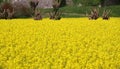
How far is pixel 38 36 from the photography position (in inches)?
566

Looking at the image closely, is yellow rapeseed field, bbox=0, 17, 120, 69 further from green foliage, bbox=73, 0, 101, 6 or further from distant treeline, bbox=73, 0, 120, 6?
distant treeline, bbox=73, 0, 120, 6

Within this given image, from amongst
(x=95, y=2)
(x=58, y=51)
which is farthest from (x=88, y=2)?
(x=58, y=51)

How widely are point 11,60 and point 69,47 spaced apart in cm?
237

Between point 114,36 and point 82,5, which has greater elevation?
point 114,36

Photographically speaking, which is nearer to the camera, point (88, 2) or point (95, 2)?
point (95, 2)

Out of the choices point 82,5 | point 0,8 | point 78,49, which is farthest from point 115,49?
point 82,5

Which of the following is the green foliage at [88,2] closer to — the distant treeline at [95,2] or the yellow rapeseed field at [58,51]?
the distant treeline at [95,2]

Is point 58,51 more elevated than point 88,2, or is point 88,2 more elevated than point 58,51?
point 58,51

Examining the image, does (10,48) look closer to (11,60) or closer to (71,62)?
(11,60)

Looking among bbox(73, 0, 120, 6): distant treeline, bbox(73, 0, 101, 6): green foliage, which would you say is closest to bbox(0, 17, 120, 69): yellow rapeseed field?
bbox(73, 0, 101, 6): green foliage

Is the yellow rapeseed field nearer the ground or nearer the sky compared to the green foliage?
nearer the sky

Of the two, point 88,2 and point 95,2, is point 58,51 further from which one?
point 88,2

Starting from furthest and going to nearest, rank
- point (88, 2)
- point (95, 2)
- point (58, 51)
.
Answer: point (88, 2)
point (95, 2)
point (58, 51)

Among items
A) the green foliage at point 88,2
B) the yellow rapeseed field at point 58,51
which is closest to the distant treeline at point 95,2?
the green foliage at point 88,2
